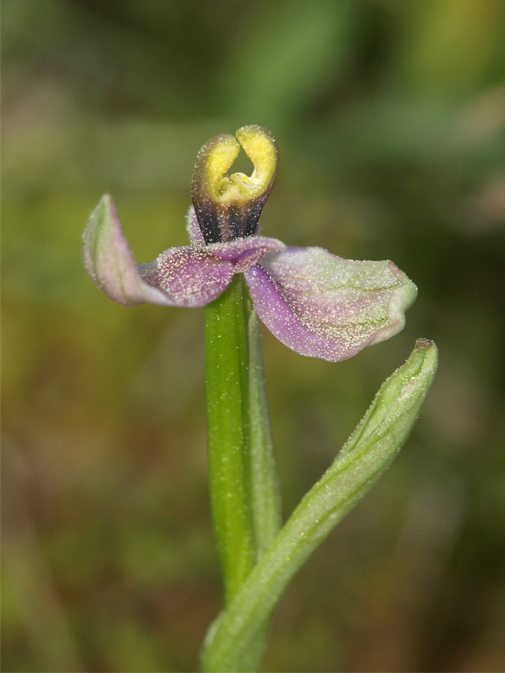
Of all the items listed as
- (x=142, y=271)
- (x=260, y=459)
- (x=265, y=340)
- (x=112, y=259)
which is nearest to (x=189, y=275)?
(x=142, y=271)

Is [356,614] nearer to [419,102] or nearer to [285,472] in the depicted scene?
[285,472]

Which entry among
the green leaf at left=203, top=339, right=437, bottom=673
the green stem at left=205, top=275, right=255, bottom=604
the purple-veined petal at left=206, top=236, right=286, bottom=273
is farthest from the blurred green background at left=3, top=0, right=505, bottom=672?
the purple-veined petal at left=206, top=236, right=286, bottom=273

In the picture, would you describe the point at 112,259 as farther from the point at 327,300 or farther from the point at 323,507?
the point at 323,507

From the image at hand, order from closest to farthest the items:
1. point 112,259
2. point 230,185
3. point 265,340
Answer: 1. point 112,259
2. point 230,185
3. point 265,340

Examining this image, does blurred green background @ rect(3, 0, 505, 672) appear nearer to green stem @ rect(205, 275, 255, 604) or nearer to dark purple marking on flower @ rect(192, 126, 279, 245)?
green stem @ rect(205, 275, 255, 604)

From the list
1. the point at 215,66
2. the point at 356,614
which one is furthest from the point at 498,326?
the point at 215,66

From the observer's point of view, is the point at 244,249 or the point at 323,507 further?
the point at 323,507
